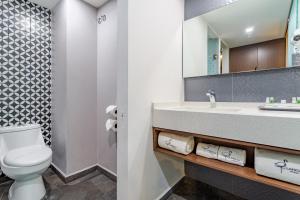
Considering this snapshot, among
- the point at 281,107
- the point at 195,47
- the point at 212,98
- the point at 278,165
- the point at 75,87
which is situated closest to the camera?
the point at 278,165

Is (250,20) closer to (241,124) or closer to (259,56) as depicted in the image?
(259,56)

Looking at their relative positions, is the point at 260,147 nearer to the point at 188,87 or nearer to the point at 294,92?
the point at 294,92

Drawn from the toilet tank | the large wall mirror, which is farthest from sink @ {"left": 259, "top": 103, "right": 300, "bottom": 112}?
the toilet tank

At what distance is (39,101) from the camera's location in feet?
6.44

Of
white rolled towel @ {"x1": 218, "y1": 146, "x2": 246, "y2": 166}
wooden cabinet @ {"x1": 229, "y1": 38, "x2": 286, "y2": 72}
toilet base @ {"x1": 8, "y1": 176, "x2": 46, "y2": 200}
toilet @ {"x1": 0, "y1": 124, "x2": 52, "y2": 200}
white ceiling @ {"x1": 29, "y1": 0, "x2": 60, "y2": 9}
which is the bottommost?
toilet base @ {"x1": 8, "y1": 176, "x2": 46, "y2": 200}

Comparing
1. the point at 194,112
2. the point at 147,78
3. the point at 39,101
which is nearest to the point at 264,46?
the point at 194,112

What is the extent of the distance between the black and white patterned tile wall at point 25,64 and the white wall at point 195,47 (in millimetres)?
1812

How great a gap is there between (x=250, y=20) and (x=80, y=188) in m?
2.36

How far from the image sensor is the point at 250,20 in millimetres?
1320

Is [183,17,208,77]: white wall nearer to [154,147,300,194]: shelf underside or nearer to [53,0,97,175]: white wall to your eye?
[154,147,300,194]: shelf underside

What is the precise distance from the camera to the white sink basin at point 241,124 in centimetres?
72

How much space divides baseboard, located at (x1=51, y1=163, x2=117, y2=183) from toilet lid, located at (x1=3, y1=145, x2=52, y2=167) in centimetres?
42

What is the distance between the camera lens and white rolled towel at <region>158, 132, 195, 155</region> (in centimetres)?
114

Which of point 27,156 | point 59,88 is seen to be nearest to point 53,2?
point 59,88
